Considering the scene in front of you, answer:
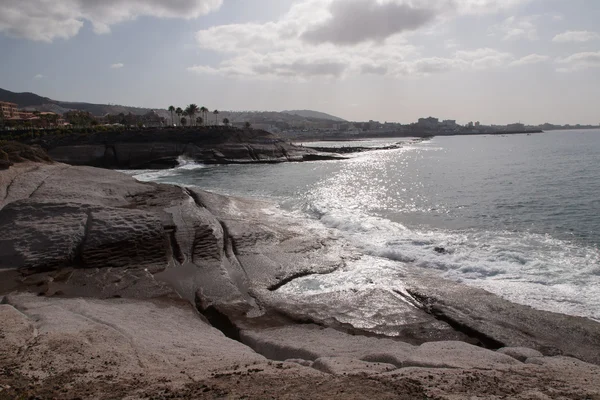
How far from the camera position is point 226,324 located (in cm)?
1131

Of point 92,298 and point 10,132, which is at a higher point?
point 10,132

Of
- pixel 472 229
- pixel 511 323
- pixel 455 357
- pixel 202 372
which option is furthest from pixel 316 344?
pixel 472 229

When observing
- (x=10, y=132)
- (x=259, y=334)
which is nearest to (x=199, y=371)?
(x=259, y=334)

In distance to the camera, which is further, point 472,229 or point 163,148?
point 163,148

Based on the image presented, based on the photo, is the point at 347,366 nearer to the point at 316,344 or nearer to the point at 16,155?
the point at 316,344

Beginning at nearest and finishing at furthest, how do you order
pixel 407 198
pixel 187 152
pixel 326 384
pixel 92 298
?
pixel 326 384 < pixel 92 298 < pixel 407 198 < pixel 187 152

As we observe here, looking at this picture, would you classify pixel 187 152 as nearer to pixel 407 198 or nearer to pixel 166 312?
pixel 407 198

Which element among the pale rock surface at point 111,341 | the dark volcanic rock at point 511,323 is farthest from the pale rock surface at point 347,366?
the dark volcanic rock at point 511,323

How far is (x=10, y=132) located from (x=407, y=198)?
281 ft

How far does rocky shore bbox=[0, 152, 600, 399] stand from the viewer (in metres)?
6.54

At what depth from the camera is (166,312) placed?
11461 millimetres

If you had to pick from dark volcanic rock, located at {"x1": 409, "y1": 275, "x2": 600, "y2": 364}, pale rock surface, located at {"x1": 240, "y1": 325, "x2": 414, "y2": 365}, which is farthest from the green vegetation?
dark volcanic rock, located at {"x1": 409, "y1": 275, "x2": 600, "y2": 364}

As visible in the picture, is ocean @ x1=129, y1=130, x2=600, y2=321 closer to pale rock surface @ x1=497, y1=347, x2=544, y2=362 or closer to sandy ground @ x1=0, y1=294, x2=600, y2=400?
pale rock surface @ x1=497, y1=347, x2=544, y2=362

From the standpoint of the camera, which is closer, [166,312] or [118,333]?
[118,333]
